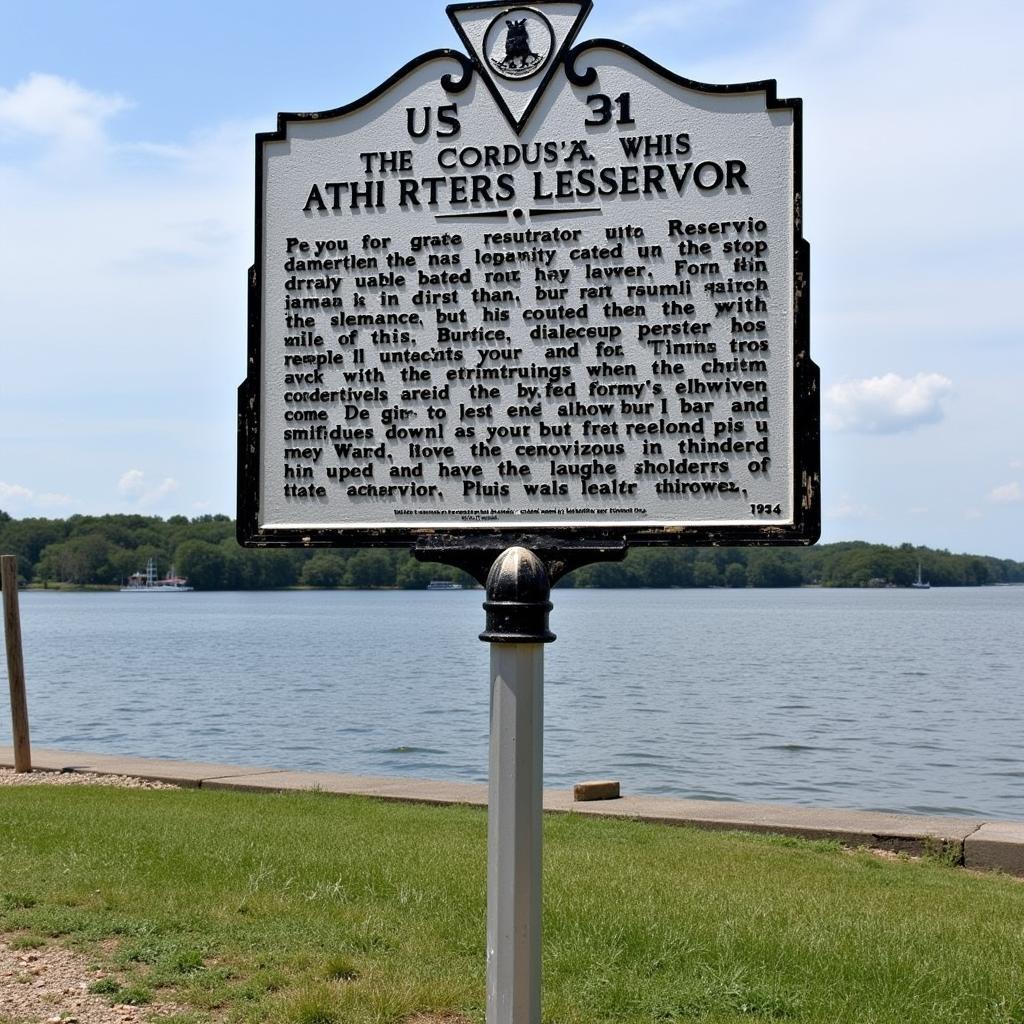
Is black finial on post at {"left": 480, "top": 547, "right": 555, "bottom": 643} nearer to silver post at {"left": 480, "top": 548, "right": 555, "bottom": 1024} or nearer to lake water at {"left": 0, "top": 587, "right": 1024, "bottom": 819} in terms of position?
silver post at {"left": 480, "top": 548, "right": 555, "bottom": 1024}

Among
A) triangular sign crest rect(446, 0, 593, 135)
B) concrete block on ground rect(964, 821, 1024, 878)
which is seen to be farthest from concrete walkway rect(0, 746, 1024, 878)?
triangular sign crest rect(446, 0, 593, 135)

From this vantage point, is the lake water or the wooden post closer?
the wooden post

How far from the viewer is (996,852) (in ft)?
35.4

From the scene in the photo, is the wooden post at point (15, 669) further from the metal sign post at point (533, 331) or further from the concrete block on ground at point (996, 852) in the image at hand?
the metal sign post at point (533, 331)

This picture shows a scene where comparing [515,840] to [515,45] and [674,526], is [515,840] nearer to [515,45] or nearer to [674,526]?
[674,526]

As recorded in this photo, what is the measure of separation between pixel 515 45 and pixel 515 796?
2.53 metres

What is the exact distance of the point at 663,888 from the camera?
7.80 m

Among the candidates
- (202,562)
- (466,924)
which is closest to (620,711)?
(466,924)

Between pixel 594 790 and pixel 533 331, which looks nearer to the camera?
pixel 533 331

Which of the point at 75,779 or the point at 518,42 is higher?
the point at 518,42

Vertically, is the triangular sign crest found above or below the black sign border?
above

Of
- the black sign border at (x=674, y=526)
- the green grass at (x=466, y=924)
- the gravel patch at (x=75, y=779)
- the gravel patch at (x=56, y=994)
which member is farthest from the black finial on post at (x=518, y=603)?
the gravel patch at (x=75, y=779)

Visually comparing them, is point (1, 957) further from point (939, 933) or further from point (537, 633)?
point (939, 933)

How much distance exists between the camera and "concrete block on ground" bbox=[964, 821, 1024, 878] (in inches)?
417
